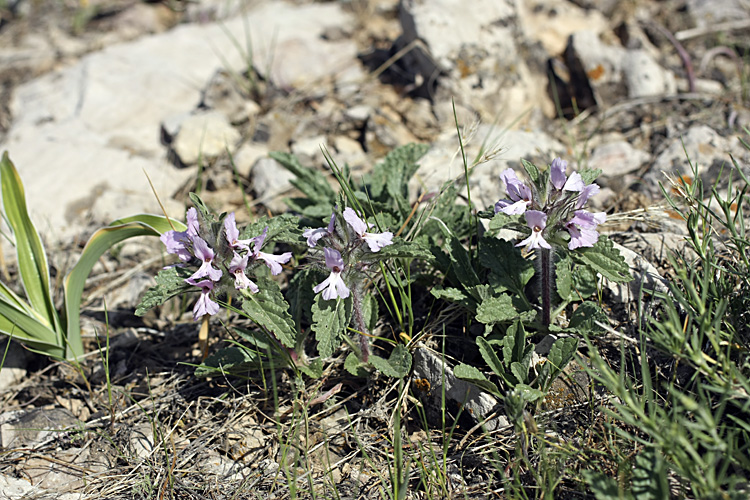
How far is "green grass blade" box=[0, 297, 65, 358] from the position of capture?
8.80 ft

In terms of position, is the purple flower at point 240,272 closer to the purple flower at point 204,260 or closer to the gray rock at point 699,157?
the purple flower at point 204,260

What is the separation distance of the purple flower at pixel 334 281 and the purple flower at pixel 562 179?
90cm

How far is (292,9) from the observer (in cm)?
619

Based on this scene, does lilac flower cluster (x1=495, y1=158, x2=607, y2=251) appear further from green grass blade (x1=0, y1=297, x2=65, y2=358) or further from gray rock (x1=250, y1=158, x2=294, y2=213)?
green grass blade (x1=0, y1=297, x2=65, y2=358)

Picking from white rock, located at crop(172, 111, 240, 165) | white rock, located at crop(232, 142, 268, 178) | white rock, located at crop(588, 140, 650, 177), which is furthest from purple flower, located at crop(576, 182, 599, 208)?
white rock, located at crop(172, 111, 240, 165)

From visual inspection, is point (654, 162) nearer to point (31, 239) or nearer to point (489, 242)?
point (489, 242)

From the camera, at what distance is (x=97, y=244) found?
2.82 metres

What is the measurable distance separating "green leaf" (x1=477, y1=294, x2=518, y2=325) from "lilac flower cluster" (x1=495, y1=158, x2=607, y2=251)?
0.37m

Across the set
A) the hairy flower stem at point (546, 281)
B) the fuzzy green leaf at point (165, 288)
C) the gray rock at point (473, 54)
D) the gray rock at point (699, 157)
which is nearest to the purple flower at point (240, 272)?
the fuzzy green leaf at point (165, 288)

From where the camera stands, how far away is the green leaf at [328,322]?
7.55 ft

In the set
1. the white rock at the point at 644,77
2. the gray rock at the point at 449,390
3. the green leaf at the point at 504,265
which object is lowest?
the gray rock at the point at 449,390

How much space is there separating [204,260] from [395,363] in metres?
0.96

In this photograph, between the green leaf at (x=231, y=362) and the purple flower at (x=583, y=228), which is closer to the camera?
the purple flower at (x=583, y=228)

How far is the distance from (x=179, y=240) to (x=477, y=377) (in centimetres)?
135
